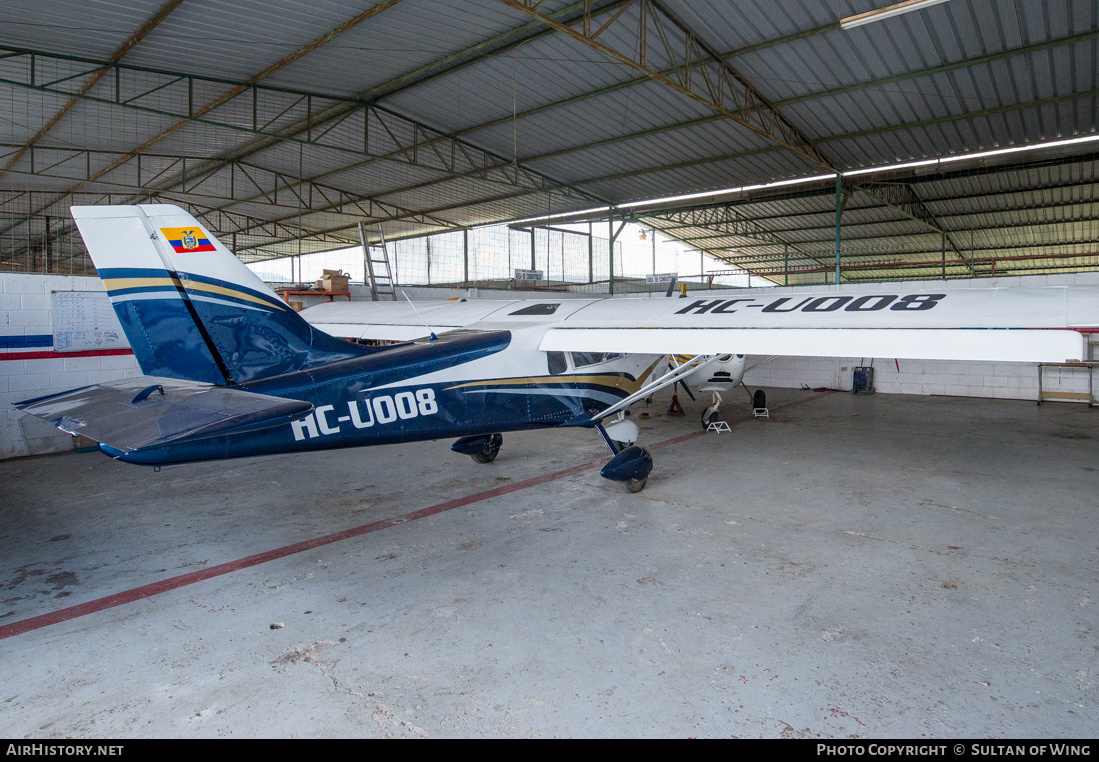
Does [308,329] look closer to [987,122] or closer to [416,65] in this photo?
[416,65]

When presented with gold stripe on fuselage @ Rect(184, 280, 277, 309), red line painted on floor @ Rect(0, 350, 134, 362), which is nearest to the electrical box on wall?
gold stripe on fuselage @ Rect(184, 280, 277, 309)

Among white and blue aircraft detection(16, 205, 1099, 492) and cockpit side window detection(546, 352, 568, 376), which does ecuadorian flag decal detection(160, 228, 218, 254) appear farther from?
cockpit side window detection(546, 352, 568, 376)

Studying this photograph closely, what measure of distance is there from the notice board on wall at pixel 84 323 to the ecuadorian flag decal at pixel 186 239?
5.45m

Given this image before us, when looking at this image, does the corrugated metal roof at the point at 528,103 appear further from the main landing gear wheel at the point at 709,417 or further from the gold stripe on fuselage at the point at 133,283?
the gold stripe on fuselage at the point at 133,283

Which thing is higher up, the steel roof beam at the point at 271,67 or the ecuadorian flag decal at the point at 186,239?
the steel roof beam at the point at 271,67

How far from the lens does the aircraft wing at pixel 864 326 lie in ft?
13.1

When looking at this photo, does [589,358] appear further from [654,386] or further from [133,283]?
[133,283]

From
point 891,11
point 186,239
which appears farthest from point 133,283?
point 891,11

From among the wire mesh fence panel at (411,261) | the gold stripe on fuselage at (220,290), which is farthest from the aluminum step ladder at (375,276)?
the gold stripe on fuselage at (220,290)

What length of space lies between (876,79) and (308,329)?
12480 millimetres

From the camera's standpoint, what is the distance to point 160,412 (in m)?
3.92

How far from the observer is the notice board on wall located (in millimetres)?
8641

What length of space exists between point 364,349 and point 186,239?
1678 millimetres

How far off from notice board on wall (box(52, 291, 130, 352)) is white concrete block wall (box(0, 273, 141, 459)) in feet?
0.27
